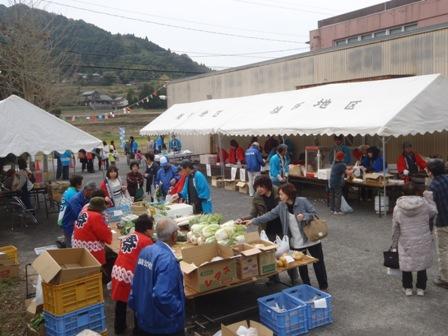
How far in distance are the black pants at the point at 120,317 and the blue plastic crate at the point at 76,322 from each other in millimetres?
331

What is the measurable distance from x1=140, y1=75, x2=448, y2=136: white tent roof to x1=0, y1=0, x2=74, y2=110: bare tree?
10317 mm

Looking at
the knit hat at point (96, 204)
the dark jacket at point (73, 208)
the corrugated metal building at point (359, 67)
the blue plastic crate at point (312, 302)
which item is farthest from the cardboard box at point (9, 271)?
the corrugated metal building at point (359, 67)

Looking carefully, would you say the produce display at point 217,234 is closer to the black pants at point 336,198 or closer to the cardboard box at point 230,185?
the black pants at point 336,198

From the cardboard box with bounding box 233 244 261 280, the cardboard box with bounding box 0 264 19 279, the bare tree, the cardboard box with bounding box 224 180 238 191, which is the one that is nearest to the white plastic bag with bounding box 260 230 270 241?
the cardboard box with bounding box 233 244 261 280

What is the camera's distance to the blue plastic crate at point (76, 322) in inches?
176

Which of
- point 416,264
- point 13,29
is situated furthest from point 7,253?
point 13,29

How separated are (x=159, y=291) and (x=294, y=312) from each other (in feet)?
6.29

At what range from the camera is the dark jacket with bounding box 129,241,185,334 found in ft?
12.0

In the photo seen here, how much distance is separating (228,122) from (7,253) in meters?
9.71

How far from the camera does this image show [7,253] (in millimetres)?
7559

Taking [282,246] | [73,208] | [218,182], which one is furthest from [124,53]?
[282,246]

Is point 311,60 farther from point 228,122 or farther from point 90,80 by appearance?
point 90,80

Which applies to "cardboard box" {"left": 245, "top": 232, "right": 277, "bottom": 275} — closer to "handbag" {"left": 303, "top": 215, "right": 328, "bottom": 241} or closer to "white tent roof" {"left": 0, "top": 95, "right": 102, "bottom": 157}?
"handbag" {"left": 303, "top": 215, "right": 328, "bottom": 241}

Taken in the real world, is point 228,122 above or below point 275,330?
above
